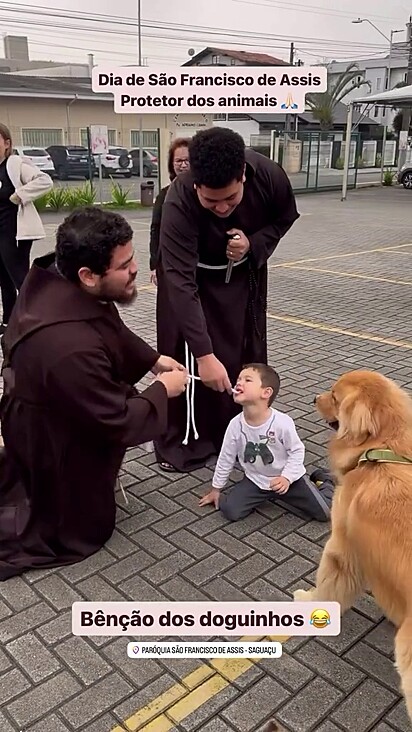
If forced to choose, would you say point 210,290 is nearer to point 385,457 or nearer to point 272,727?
point 385,457

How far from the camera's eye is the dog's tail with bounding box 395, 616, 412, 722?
2.01m

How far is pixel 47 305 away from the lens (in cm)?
271

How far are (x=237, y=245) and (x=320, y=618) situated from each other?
6.40 ft

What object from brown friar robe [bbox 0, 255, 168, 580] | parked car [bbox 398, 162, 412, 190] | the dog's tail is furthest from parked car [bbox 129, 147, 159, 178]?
the dog's tail

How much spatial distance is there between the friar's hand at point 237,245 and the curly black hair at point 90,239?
93 centimetres

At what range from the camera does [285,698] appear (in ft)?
7.63

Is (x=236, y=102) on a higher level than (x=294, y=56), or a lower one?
lower

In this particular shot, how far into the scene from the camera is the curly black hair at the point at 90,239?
2.57 m

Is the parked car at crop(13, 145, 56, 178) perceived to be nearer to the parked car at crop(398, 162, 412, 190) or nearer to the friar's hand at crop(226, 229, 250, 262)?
the parked car at crop(398, 162, 412, 190)

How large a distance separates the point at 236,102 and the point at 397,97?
22.9m

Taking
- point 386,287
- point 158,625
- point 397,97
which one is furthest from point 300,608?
point 397,97

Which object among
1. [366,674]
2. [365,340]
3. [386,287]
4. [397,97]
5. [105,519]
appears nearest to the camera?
[366,674]

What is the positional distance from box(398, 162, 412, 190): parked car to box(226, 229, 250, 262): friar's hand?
25460mm

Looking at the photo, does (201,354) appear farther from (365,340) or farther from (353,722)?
(365,340)
